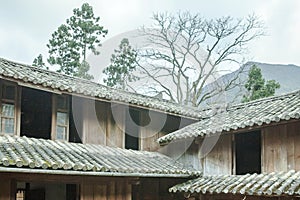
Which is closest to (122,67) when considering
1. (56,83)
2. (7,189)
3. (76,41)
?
(76,41)

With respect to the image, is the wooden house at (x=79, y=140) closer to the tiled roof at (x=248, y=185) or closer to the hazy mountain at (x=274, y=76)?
the tiled roof at (x=248, y=185)

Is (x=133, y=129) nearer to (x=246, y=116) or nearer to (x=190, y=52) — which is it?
(x=246, y=116)

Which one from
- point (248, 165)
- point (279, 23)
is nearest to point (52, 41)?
point (279, 23)

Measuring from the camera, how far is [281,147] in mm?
10156

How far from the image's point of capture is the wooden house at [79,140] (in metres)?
8.32

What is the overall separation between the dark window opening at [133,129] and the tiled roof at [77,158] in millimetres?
1006

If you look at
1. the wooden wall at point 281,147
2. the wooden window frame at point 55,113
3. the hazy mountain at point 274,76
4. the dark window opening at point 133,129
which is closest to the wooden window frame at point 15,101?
the wooden window frame at point 55,113

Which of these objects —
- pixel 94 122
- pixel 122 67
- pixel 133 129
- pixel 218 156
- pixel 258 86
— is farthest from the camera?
pixel 122 67

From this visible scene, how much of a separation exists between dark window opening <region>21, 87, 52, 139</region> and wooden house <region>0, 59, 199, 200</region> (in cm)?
3

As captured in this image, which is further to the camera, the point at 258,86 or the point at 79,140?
the point at 258,86

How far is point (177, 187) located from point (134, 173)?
1837mm

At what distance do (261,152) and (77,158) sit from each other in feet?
15.9

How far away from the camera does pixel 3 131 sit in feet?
31.8

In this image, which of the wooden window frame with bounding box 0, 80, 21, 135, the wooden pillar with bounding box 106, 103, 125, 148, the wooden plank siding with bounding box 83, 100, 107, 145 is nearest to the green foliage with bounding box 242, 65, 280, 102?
the wooden pillar with bounding box 106, 103, 125, 148
